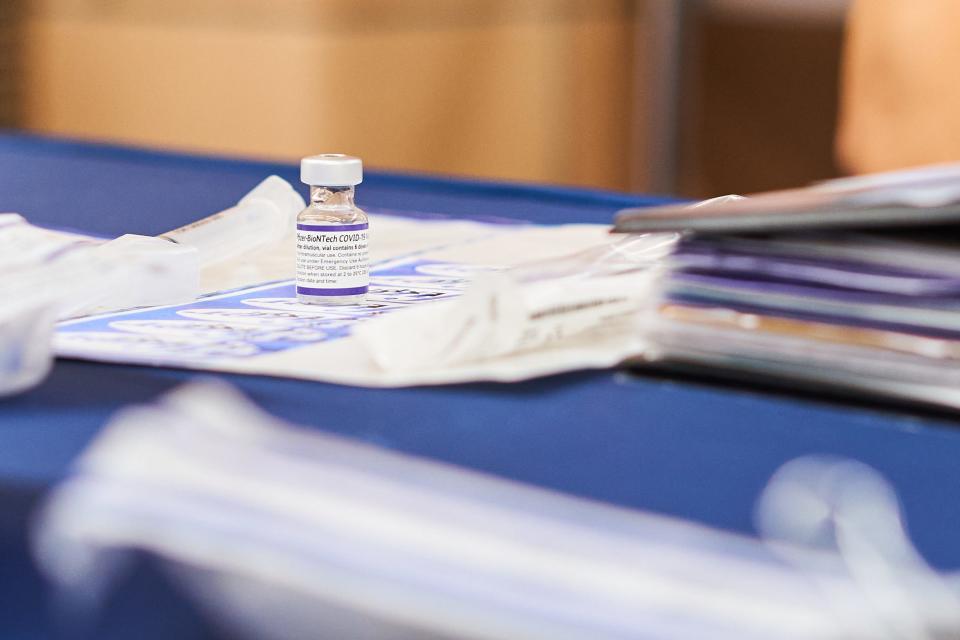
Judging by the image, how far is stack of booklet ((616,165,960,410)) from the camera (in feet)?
1.54

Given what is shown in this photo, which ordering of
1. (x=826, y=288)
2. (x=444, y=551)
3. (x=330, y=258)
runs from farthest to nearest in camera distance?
(x=330, y=258) → (x=826, y=288) → (x=444, y=551)

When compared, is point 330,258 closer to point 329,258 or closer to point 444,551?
point 329,258

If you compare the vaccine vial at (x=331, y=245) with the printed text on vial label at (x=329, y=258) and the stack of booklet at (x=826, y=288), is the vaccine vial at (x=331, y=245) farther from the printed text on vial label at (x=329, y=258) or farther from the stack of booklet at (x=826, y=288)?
the stack of booklet at (x=826, y=288)

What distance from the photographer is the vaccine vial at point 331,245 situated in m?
0.63

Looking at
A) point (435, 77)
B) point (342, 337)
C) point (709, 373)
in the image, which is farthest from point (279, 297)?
point (435, 77)

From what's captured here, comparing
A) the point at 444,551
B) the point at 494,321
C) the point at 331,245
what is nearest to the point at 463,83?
the point at 331,245

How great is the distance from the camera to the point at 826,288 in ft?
1.61

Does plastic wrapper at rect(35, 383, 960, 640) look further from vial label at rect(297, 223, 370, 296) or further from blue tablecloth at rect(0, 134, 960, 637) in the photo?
vial label at rect(297, 223, 370, 296)

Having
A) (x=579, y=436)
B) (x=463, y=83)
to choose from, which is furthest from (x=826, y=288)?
(x=463, y=83)

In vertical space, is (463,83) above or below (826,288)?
above

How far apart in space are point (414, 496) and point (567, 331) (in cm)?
18

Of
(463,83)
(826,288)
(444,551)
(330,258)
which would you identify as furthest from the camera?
(463,83)

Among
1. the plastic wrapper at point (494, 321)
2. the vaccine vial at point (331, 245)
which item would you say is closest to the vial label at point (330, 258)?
the vaccine vial at point (331, 245)

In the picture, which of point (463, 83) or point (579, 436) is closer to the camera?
point (579, 436)
